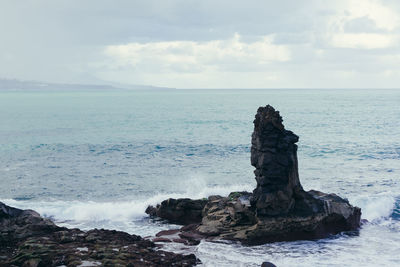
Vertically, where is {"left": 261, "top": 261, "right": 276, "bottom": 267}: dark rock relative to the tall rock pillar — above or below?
below

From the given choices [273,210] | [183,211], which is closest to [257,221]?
[273,210]

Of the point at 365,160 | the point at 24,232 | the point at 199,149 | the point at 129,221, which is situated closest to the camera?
the point at 24,232

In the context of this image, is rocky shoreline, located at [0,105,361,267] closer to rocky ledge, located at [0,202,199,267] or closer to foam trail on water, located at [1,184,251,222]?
rocky ledge, located at [0,202,199,267]

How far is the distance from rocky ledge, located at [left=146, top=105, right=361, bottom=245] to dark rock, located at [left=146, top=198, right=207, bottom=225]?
5.71ft

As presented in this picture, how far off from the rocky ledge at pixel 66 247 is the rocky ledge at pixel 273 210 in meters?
3.26

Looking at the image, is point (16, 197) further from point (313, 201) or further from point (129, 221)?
point (313, 201)

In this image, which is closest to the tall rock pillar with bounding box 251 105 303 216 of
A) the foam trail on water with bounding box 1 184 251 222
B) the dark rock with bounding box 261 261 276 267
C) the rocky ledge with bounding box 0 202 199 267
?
the dark rock with bounding box 261 261 276 267

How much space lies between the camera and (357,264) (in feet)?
88.9

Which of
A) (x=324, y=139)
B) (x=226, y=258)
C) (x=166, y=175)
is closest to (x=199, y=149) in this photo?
(x=166, y=175)

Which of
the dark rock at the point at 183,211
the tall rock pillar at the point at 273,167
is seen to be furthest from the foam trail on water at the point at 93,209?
the tall rock pillar at the point at 273,167

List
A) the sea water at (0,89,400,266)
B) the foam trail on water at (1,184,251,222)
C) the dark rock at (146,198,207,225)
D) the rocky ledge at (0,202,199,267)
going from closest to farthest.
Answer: the rocky ledge at (0,202,199,267) < the sea water at (0,89,400,266) < the dark rock at (146,198,207,225) < the foam trail on water at (1,184,251,222)

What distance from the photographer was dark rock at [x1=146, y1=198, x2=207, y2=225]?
35094 mm

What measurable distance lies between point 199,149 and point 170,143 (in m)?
7.74

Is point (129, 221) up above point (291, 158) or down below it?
below
